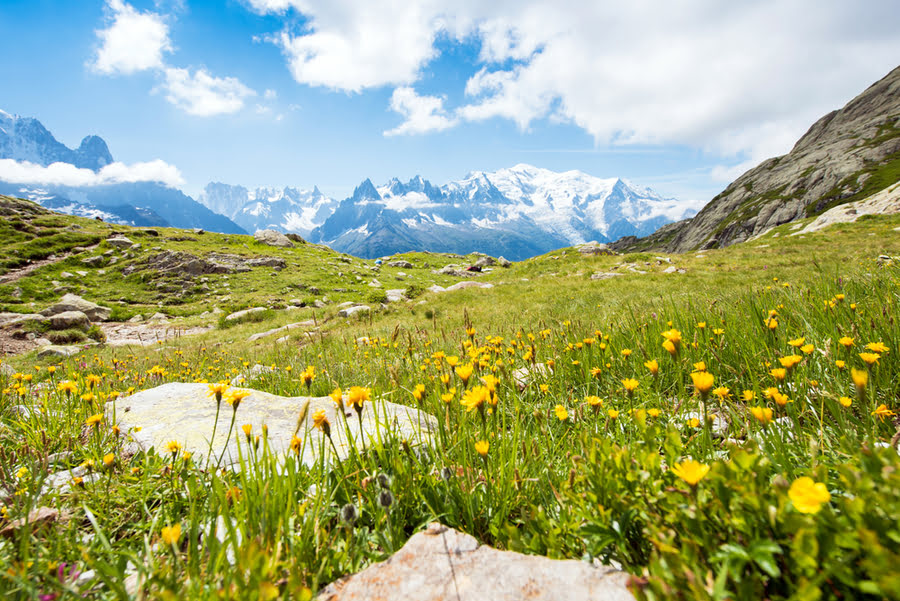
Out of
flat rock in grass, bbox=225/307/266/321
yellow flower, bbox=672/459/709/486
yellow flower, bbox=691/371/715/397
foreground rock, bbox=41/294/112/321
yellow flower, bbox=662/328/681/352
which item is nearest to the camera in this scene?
yellow flower, bbox=672/459/709/486

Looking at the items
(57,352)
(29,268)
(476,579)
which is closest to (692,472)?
(476,579)

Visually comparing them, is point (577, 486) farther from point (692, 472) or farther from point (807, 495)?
point (807, 495)

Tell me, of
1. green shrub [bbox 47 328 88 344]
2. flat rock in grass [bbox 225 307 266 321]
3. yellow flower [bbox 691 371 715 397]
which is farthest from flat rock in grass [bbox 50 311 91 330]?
yellow flower [bbox 691 371 715 397]

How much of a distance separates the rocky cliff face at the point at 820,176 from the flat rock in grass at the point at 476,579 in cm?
9630

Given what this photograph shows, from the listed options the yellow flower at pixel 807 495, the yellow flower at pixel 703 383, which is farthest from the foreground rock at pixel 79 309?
the yellow flower at pixel 807 495

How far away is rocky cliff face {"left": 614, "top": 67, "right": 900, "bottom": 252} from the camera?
240ft

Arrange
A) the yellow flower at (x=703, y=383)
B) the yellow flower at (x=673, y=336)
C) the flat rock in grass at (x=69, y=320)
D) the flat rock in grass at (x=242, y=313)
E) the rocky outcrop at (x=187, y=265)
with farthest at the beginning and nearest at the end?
the rocky outcrop at (x=187, y=265) → the flat rock in grass at (x=242, y=313) → the flat rock in grass at (x=69, y=320) → the yellow flower at (x=673, y=336) → the yellow flower at (x=703, y=383)

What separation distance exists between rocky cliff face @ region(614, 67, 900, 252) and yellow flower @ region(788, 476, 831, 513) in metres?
96.0

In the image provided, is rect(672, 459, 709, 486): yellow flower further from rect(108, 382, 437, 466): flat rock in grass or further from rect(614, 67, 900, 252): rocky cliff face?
rect(614, 67, 900, 252): rocky cliff face

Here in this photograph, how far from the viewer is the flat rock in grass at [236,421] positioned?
2.58 metres

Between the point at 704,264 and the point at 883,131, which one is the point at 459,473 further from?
the point at 883,131

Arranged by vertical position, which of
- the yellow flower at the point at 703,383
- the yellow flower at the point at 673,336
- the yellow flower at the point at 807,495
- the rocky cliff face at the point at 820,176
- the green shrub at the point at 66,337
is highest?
the rocky cliff face at the point at 820,176

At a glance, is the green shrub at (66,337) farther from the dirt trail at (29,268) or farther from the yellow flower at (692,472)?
the yellow flower at (692,472)

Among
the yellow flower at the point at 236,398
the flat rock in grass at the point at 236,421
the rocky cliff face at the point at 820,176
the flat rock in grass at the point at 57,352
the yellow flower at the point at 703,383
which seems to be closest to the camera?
the yellow flower at the point at 703,383
